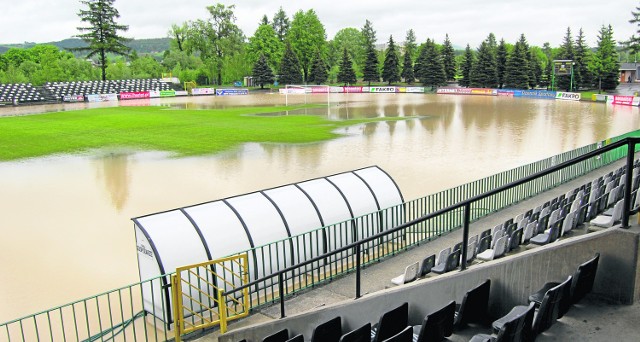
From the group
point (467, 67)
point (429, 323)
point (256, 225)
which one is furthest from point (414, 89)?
point (429, 323)

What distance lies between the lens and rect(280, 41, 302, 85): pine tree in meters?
104

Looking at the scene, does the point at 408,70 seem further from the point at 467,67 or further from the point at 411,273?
the point at 411,273

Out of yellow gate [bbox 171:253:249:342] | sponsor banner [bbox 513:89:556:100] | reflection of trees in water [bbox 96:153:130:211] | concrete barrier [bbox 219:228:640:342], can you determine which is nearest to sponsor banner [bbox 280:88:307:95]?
sponsor banner [bbox 513:89:556:100]

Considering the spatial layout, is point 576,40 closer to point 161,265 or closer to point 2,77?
point 161,265

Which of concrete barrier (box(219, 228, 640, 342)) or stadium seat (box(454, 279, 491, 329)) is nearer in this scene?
concrete barrier (box(219, 228, 640, 342))

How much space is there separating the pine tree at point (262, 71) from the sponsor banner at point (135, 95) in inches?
869

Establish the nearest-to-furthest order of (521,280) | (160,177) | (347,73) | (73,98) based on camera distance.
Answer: (521,280), (160,177), (73,98), (347,73)

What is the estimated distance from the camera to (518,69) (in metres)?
85.0

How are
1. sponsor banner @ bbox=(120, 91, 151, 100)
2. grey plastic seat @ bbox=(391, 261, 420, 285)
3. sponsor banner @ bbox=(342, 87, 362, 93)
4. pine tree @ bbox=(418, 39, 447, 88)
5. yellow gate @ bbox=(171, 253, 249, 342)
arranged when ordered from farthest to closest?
sponsor banner @ bbox=(342, 87, 362, 93) < pine tree @ bbox=(418, 39, 447, 88) < sponsor banner @ bbox=(120, 91, 151, 100) < grey plastic seat @ bbox=(391, 261, 420, 285) < yellow gate @ bbox=(171, 253, 249, 342)

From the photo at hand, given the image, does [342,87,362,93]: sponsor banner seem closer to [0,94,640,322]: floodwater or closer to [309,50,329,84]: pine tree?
[309,50,329,84]: pine tree

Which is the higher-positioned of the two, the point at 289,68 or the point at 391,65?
the point at 289,68

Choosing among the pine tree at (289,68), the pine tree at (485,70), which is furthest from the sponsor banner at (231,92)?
the pine tree at (485,70)

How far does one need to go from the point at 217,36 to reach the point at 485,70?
5953 cm

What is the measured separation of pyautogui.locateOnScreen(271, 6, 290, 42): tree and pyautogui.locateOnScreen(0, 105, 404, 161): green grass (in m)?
67.2
